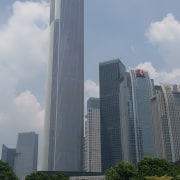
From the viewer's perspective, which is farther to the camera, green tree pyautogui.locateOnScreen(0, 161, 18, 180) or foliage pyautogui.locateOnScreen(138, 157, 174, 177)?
green tree pyautogui.locateOnScreen(0, 161, 18, 180)

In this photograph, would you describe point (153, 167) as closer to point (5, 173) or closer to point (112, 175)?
point (112, 175)

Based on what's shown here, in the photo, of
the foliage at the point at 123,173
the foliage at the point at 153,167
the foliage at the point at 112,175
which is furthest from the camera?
the foliage at the point at 153,167

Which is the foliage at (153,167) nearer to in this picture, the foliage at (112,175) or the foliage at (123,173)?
the foliage at (123,173)

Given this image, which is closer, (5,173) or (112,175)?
(112,175)

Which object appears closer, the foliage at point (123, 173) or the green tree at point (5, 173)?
the foliage at point (123, 173)

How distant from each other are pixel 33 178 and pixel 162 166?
1429 inches

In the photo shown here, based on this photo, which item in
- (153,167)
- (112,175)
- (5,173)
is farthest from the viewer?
(5,173)

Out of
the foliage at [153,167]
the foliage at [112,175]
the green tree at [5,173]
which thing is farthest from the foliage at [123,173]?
the green tree at [5,173]

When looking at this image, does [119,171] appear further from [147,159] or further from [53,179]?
[53,179]

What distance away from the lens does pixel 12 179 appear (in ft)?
312

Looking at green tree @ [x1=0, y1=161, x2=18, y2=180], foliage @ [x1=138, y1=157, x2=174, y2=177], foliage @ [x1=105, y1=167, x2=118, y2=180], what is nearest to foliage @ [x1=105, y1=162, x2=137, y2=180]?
foliage @ [x1=105, y1=167, x2=118, y2=180]

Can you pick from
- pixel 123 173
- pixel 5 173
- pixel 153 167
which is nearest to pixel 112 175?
pixel 123 173

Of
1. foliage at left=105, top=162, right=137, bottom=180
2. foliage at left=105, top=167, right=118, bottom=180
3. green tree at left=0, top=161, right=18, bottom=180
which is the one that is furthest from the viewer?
green tree at left=0, top=161, right=18, bottom=180

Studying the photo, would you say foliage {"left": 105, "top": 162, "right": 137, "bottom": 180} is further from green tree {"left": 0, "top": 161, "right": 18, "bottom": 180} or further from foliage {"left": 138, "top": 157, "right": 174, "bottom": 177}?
green tree {"left": 0, "top": 161, "right": 18, "bottom": 180}
